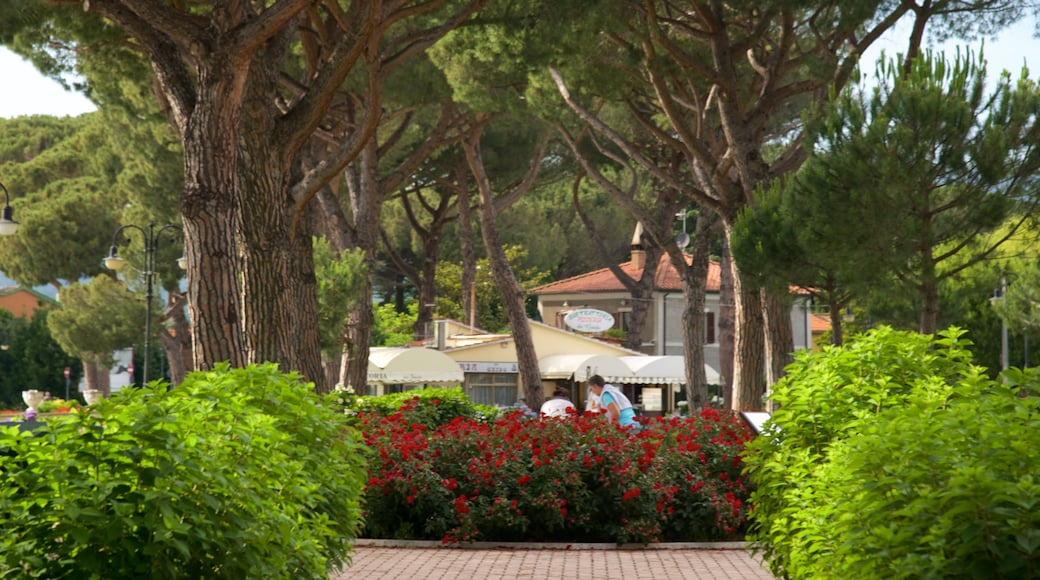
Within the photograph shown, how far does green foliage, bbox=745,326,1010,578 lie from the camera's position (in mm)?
6039

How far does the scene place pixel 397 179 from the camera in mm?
24875

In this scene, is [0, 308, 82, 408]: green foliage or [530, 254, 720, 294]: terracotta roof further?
[0, 308, 82, 408]: green foliage

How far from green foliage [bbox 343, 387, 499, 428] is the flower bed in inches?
133

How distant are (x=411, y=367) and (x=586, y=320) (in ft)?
31.6

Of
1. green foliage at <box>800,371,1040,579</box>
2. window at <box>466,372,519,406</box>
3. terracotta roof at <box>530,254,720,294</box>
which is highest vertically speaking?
terracotta roof at <box>530,254,720,294</box>

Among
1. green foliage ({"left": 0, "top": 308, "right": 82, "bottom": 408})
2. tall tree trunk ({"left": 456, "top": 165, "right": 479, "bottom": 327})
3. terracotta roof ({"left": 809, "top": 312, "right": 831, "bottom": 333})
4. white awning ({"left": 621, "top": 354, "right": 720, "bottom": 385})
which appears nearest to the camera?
tall tree trunk ({"left": 456, "top": 165, "right": 479, "bottom": 327})

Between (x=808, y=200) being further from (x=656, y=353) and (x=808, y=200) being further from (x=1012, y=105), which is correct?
(x=656, y=353)

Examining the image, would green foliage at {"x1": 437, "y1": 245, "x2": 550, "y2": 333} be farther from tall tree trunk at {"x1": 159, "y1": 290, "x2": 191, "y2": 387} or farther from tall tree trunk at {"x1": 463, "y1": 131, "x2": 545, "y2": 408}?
tall tree trunk at {"x1": 463, "y1": 131, "x2": 545, "y2": 408}

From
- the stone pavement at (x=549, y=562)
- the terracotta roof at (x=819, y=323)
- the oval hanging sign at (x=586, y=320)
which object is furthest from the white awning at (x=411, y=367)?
the terracotta roof at (x=819, y=323)

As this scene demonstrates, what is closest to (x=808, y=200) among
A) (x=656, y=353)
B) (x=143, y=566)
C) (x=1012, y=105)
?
(x=1012, y=105)

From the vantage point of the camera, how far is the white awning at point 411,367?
33156 millimetres

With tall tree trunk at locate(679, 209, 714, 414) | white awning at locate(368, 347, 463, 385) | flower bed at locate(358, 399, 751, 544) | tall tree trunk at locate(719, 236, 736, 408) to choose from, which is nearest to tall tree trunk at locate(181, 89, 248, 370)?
flower bed at locate(358, 399, 751, 544)

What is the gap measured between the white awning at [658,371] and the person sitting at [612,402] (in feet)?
72.1

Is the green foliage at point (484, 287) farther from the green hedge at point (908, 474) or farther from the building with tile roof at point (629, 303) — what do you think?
the green hedge at point (908, 474)
